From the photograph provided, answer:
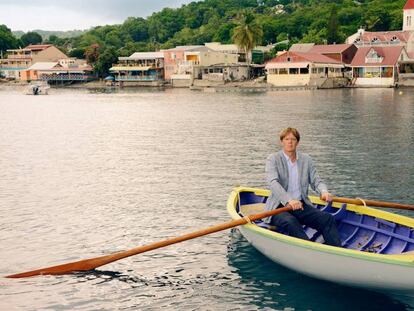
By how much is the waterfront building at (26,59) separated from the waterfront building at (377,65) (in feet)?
311

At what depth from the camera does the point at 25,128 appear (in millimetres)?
43219

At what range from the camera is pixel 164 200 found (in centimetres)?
1820

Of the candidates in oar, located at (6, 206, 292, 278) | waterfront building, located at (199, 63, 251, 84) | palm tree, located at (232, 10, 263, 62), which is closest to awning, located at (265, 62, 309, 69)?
waterfront building, located at (199, 63, 251, 84)

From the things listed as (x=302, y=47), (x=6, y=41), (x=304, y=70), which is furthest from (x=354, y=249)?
(x=6, y=41)

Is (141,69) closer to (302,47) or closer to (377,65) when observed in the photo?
(302,47)

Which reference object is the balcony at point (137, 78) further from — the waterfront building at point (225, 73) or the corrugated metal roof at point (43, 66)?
the corrugated metal roof at point (43, 66)

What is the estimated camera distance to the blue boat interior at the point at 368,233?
10.7 meters

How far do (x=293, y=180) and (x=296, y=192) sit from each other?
0.26m

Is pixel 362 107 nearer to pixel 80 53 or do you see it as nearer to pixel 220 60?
pixel 220 60

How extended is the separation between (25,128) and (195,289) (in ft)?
118

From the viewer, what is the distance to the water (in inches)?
418

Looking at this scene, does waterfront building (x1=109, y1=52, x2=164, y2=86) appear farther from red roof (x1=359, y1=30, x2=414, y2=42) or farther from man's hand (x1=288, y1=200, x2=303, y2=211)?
man's hand (x1=288, y1=200, x2=303, y2=211)

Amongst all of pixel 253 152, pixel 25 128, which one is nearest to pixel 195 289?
pixel 253 152

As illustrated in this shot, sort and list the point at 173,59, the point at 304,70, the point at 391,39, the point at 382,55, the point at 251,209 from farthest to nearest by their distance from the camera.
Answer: the point at 173,59
the point at 391,39
the point at 304,70
the point at 382,55
the point at 251,209
